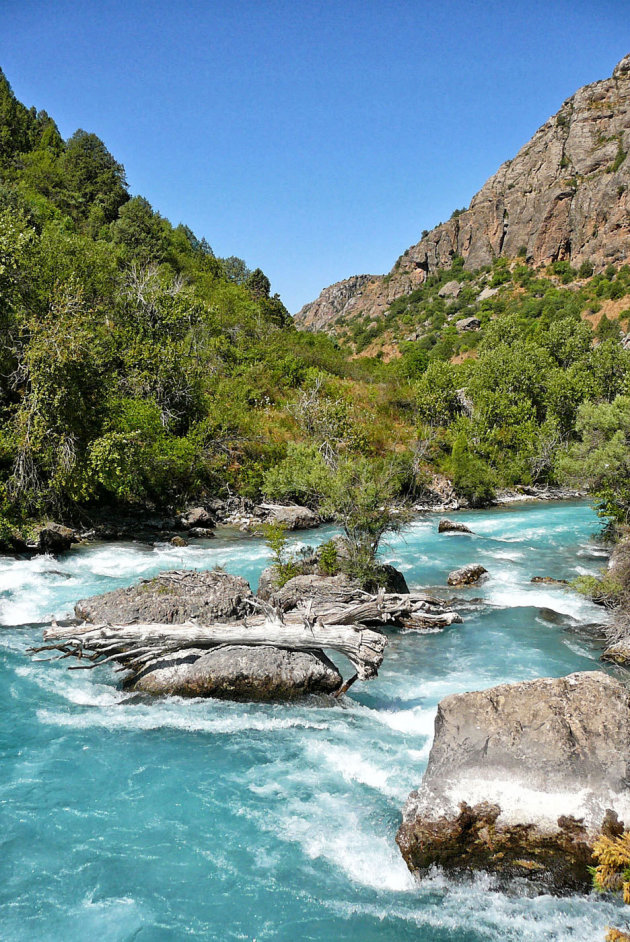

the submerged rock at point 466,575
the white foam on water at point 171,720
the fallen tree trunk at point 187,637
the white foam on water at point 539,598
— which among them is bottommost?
the white foam on water at point 171,720

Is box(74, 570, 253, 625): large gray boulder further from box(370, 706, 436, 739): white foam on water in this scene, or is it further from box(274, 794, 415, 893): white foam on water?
box(274, 794, 415, 893): white foam on water

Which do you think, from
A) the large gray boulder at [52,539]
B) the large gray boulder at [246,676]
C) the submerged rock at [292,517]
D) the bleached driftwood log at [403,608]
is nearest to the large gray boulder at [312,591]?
the bleached driftwood log at [403,608]

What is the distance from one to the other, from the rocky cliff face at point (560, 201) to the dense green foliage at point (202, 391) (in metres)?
34.2

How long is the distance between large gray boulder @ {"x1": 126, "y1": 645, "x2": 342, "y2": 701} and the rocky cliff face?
103658 millimetres

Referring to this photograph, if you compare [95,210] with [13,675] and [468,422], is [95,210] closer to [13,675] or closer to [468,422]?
[468,422]

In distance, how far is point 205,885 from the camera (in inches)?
240

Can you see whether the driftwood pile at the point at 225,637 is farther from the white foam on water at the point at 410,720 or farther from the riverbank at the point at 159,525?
the riverbank at the point at 159,525

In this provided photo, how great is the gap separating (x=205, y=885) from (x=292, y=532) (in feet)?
65.2

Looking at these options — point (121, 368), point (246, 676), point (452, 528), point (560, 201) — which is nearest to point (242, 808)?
point (246, 676)

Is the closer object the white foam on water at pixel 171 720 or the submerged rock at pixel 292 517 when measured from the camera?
the white foam on water at pixel 171 720

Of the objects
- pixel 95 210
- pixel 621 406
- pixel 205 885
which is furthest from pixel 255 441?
pixel 95 210

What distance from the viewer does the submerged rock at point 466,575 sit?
17.3 m

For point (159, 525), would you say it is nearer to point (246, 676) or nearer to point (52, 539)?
point (52, 539)

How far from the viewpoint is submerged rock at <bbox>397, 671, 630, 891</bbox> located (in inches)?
223
